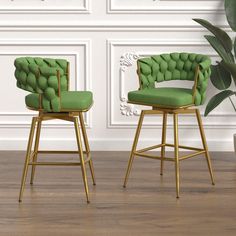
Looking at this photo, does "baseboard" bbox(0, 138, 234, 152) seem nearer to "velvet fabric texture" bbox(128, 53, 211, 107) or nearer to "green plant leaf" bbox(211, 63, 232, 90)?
"green plant leaf" bbox(211, 63, 232, 90)

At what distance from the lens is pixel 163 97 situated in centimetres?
337

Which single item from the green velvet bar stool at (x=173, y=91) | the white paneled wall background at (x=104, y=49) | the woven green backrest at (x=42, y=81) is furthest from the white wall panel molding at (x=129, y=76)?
the woven green backrest at (x=42, y=81)

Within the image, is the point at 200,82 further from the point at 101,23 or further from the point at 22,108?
the point at 22,108

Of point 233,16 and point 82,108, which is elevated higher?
point 233,16

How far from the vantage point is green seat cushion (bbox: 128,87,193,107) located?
11.0ft

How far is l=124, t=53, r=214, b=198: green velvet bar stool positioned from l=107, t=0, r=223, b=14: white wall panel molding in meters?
0.80

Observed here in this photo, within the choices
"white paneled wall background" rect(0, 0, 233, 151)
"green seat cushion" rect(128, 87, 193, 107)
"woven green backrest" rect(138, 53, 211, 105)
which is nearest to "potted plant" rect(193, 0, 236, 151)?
"white paneled wall background" rect(0, 0, 233, 151)

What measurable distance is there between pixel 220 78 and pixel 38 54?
1315 mm

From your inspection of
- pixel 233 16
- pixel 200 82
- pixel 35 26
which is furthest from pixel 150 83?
pixel 35 26

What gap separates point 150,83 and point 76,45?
999 mm

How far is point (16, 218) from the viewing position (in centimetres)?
298

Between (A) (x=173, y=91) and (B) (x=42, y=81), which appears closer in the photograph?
(B) (x=42, y=81)

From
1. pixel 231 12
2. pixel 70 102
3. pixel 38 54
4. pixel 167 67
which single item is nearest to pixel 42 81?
pixel 70 102

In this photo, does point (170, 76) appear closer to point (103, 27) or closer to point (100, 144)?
point (103, 27)
